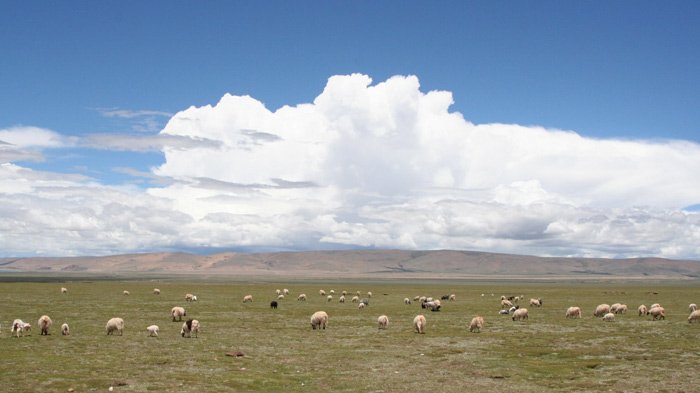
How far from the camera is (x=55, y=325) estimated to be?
39.4m

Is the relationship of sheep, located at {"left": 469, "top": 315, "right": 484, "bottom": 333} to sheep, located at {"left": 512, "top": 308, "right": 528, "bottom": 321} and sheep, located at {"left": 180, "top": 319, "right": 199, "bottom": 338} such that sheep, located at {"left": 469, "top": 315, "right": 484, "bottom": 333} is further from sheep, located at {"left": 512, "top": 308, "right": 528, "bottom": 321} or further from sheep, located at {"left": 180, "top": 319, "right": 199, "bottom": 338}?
sheep, located at {"left": 180, "top": 319, "right": 199, "bottom": 338}

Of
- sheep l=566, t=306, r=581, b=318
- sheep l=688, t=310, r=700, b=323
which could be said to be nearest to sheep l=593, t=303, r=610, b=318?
sheep l=566, t=306, r=581, b=318

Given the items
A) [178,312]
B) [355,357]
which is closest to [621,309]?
[355,357]

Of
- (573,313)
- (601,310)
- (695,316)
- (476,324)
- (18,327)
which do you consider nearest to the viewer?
(18,327)

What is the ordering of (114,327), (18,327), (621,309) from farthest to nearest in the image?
(621,309) < (114,327) < (18,327)

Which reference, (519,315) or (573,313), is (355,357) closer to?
(519,315)

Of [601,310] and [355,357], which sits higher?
[601,310]

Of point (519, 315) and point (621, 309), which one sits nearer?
point (519, 315)

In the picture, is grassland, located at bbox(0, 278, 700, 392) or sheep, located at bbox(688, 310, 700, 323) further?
sheep, located at bbox(688, 310, 700, 323)

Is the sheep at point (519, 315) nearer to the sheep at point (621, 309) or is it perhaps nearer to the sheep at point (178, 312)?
the sheep at point (621, 309)

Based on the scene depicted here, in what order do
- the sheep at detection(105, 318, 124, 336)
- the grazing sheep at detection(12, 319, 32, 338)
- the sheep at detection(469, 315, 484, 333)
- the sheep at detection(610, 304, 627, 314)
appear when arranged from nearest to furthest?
the grazing sheep at detection(12, 319, 32, 338) < the sheep at detection(105, 318, 124, 336) < the sheep at detection(469, 315, 484, 333) < the sheep at detection(610, 304, 627, 314)

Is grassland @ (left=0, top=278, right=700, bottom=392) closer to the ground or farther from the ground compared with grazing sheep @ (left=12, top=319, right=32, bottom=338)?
closer to the ground

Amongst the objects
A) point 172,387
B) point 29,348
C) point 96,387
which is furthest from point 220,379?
point 29,348

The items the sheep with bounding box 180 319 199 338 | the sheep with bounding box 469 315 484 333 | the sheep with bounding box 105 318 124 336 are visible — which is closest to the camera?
the sheep with bounding box 180 319 199 338
